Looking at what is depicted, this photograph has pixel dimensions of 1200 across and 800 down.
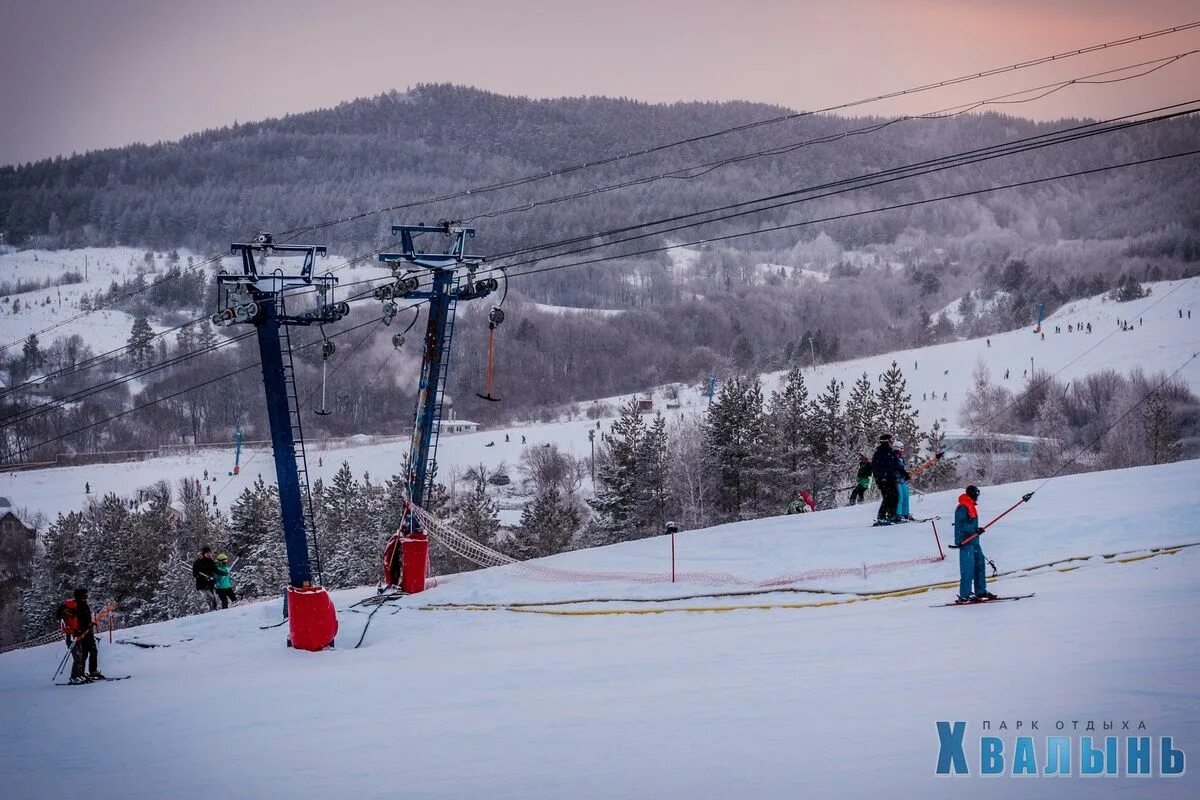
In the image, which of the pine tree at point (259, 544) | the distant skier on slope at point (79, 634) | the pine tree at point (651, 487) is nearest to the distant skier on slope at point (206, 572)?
the distant skier on slope at point (79, 634)

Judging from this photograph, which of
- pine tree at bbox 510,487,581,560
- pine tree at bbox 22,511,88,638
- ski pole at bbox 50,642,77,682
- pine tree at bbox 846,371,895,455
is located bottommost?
pine tree at bbox 22,511,88,638

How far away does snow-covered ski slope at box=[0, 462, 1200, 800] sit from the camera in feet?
27.8

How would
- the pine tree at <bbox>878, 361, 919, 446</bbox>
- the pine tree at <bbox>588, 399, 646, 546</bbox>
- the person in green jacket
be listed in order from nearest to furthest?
the person in green jacket
the pine tree at <bbox>588, 399, 646, 546</bbox>
the pine tree at <bbox>878, 361, 919, 446</bbox>

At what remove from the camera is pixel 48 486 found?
115250 mm

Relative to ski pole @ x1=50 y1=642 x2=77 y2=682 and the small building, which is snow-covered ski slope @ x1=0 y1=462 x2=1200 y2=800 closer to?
ski pole @ x1=50 y1=642 x2=77 y2=682

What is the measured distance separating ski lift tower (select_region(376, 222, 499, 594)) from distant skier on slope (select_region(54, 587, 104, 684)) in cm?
742

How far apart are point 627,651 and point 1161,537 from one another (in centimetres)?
1124

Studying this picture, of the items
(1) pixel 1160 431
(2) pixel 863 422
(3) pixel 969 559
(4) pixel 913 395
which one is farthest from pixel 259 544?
(4) pixel 913 395

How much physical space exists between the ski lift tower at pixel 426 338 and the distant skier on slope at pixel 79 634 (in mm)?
7417

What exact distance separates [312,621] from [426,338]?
8088mm

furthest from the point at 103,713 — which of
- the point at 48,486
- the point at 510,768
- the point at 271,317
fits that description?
the point at 48,486

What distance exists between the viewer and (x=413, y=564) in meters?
23.5

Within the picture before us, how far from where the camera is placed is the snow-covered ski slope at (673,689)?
846 centimetres

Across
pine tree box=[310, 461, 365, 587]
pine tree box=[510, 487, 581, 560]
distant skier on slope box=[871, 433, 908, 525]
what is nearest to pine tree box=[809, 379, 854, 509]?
pine tree box=[510, 487, 581, 560]
